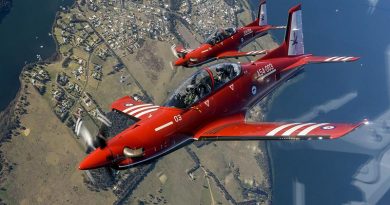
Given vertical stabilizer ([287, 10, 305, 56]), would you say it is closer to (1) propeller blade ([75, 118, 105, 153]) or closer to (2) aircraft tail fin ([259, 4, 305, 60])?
(2) aircraft tail fin ([259, 4, 305, 60])

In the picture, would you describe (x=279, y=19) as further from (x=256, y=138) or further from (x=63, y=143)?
(x=256, y=138)

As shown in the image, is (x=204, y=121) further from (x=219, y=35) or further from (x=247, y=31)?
(x=247, y=31)

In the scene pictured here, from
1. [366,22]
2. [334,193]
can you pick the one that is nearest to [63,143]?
[334,193]

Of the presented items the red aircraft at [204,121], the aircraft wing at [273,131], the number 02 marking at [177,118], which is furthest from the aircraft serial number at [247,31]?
the number 02 marking at [177,118]

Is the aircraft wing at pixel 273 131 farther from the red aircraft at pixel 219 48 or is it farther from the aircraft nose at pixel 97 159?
the red aircraft at pixel 219 48

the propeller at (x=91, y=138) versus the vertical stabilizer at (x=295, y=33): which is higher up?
the vertical stabilizer at (x=295, y=33)

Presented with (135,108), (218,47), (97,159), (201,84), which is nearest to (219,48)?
(218,47)

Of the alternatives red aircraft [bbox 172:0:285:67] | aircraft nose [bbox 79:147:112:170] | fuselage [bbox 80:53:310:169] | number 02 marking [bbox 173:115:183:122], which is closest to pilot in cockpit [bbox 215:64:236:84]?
fuselage [bbox 80:53:310:169]
